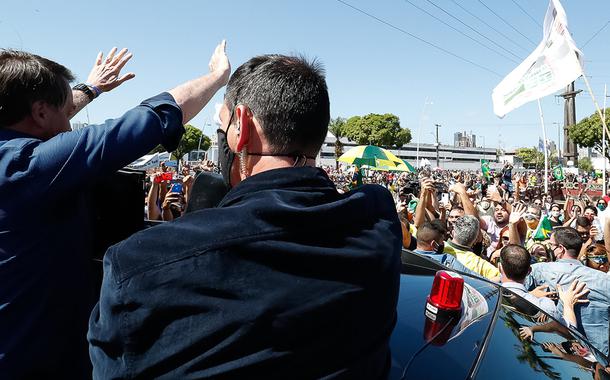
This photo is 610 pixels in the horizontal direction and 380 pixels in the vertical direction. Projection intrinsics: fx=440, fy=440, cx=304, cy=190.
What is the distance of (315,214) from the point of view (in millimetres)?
1019

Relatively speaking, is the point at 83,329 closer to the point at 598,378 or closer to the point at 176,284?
the point at 176,284

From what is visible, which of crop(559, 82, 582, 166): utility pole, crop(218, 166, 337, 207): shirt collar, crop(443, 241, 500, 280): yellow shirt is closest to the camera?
crop(218, 166, 337, 207): shirt collar

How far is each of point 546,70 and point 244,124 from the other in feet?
23.2

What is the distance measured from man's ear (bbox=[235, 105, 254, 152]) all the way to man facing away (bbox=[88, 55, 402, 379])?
0.15 m

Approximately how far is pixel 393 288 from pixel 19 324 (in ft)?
3.59

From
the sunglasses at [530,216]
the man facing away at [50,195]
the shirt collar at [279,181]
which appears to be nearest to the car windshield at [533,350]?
the shirt collar at [279,181]

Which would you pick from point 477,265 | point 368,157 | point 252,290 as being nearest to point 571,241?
point 477,265

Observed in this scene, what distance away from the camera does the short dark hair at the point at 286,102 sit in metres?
1.21

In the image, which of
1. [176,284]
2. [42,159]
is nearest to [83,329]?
[42,159]

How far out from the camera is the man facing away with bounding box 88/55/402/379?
3.10ft

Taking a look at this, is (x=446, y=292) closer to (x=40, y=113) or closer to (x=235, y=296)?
(x=235, y=296)

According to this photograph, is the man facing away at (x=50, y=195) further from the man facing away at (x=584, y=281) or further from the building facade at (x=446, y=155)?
the building facade at (x=446, y=155)

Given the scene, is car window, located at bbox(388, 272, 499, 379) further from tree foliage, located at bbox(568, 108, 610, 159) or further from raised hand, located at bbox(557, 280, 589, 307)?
tree foliage, located at bbox(568, 108, 610, 159)

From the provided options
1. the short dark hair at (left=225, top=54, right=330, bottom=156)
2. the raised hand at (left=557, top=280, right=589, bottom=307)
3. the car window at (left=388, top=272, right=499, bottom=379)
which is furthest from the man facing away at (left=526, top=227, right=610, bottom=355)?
the short dark hair at (left=225, top=54, right=330, bottom=156)
